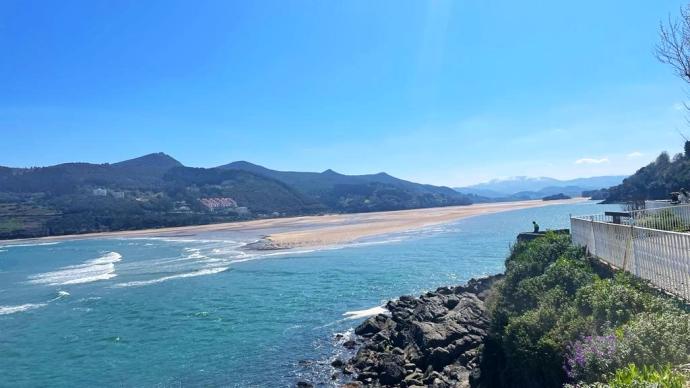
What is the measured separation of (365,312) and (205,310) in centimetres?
945

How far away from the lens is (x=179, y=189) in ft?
649

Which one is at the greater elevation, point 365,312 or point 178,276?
point 178,276

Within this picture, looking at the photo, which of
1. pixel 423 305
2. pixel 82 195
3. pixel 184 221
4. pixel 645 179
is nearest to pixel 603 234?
pixel 423 305

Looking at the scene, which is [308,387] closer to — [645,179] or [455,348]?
[455,348]

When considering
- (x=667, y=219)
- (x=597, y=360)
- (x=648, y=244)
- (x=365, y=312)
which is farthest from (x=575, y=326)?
(x=365, y=312)

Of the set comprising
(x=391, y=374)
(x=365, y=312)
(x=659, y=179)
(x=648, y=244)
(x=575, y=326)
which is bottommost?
(x=391, y=374)

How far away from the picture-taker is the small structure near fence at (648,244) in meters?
8.74

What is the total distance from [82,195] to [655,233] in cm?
19561

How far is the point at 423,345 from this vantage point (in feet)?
62.8

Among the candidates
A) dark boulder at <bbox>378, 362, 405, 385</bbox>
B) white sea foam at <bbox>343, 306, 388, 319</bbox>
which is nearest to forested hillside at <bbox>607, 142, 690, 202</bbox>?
white sea foam at <bbox>343, 306, 388, 319</bbox>

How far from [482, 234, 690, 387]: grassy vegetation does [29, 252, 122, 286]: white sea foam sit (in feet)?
123

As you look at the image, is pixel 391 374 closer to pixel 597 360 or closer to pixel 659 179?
pixel 597 360

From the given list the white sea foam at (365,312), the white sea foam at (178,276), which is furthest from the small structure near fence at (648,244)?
the white sea foam at (178,276)

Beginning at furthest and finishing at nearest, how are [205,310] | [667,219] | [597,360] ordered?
[205,310] < [667,219] < [597,360]
